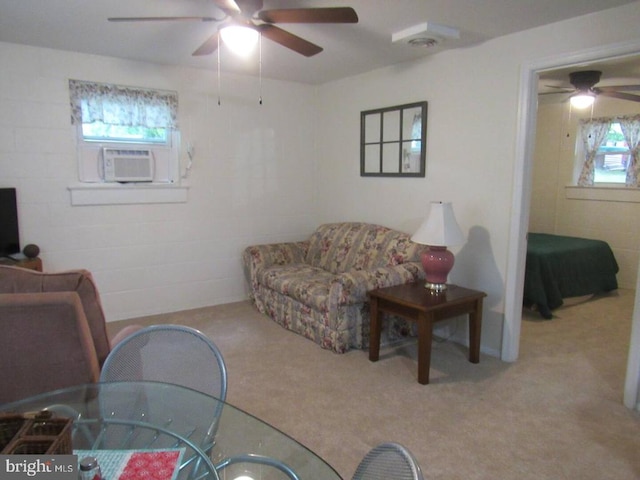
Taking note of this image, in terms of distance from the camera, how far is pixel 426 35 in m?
3.00

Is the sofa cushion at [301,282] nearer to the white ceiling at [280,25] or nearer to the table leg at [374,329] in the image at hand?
the table leg at [374,329]

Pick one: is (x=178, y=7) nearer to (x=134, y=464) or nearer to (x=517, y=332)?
(x=134, y=464)

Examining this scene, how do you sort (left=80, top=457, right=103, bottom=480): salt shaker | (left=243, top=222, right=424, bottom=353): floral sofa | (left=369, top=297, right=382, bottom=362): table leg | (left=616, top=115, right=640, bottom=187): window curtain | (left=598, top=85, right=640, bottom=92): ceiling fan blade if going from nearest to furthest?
(left=80, top=457, right=103, bottom=480): salt shaker → (left=369, top=297, right=382, bottom=362): table leg → (left=243, top=222, right=424, bottom=353): floral sofa → (left=598, top=85, right=640, bottom=92): ceiling fan blade → (left=616, top=115, right=640, bottom=187): window curtain

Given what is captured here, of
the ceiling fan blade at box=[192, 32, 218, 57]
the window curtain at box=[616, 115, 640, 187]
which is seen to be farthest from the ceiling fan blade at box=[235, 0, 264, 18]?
the window curtain at box=[616, 115, 640, 187]

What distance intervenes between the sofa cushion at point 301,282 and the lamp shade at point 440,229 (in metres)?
0.87

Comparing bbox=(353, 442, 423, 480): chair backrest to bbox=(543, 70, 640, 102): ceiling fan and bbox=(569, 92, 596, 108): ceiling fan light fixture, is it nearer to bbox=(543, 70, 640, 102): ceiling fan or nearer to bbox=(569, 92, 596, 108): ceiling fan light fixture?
bbox=(543, 70, 640, 102): ceiling fan

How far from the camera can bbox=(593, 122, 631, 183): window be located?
5.45 metres

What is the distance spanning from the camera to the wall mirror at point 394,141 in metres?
3.89

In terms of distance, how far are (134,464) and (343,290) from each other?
2207mm

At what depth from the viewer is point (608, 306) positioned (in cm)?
461

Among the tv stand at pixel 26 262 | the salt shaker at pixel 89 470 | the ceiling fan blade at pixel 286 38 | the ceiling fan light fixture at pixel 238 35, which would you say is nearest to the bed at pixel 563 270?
the ceiling fan blade at pixel 286 38

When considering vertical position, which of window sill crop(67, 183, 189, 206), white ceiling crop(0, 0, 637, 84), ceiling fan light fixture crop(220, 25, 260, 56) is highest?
white ceiling crop(0, 0, 637, 84)

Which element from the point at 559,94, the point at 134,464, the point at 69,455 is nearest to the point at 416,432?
the point at 134,464

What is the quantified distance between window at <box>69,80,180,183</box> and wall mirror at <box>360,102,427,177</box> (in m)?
1.84
